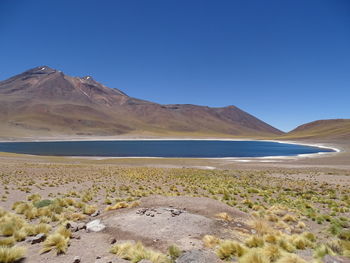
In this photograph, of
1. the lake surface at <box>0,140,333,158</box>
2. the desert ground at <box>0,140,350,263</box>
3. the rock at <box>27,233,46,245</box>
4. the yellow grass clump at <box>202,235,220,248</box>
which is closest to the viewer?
the desert ground at <box>0,140,350,263</box>

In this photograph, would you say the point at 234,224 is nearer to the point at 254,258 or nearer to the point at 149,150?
the point at 254,258

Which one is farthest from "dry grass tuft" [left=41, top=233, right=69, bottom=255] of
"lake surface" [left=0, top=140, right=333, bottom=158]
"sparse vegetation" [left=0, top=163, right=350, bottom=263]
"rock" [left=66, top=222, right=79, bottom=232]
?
"lake surface" [left=0, top=140, right=333, bottom=158]

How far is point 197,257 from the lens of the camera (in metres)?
5.25

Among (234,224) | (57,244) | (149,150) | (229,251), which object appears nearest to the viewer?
(229,251)

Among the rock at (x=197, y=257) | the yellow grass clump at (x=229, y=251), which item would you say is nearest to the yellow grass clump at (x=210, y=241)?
the yellow grass clump at (x=229, y=251)

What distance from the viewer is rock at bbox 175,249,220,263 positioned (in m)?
5.16

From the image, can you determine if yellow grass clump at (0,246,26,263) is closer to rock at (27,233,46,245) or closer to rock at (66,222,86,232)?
rock at (27,233,46,245)

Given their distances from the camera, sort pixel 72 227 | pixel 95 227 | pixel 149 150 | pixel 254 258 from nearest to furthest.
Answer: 1. pixel 254 258
2. pixel 72 227
3. pixel 95 227
4. pixel 149 150

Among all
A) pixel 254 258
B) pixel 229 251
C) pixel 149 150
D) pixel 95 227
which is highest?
pixel 149 150

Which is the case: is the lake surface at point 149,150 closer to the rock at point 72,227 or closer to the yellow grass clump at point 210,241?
the rock at point 72,227

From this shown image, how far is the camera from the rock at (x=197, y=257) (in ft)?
16.9

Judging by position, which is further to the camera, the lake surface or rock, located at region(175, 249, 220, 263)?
the lake surface

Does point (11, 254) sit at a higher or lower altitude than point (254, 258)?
lower

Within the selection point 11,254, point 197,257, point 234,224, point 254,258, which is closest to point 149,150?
point 234,224
